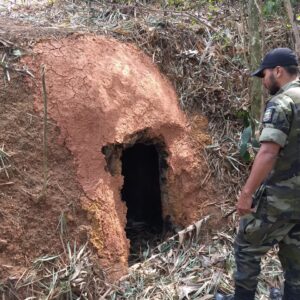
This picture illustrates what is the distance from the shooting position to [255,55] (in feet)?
19.1

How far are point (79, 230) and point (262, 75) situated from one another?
6.72 ft

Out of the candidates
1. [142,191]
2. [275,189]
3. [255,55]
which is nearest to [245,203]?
[275,189]

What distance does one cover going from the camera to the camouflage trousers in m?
3.72

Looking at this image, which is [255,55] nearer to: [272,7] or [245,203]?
[272,7]

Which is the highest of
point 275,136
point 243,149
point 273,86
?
point 273,86

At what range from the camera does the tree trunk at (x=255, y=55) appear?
5770 millimetres

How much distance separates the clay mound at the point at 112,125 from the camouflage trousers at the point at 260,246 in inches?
49.4

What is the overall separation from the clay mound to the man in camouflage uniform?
53.2 inches

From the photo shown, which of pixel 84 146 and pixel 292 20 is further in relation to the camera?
pixel 292 20

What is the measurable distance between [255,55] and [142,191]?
2167 mm

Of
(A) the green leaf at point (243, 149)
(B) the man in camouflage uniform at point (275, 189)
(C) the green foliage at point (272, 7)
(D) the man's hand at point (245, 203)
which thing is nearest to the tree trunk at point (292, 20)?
(C) the green foliage at point (272, 7)

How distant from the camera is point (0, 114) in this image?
4.50 m

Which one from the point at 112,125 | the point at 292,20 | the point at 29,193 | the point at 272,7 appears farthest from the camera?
the point at 272,7

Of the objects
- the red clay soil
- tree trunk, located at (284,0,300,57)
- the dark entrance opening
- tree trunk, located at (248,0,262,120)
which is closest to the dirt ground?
the red clay soil
